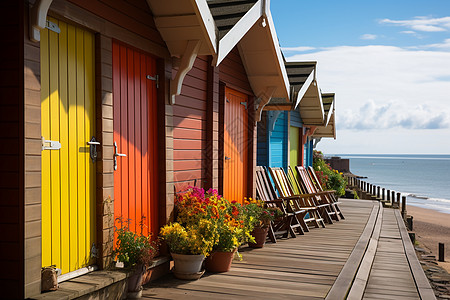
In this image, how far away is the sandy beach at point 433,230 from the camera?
56.3 feet

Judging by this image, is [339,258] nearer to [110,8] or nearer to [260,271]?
[260,271]

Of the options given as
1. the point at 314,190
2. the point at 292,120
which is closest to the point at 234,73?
the point at 314,190

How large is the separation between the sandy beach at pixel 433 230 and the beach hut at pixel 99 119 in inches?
419

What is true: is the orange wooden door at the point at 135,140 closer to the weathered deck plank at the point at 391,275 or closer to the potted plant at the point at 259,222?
the potted plant at the point at 259,222

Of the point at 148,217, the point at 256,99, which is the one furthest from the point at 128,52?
the point at 256,99

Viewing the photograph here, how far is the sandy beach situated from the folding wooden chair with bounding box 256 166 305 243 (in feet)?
23.9

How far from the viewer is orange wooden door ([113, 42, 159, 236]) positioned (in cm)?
443

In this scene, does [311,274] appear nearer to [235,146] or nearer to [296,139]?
[235,146]

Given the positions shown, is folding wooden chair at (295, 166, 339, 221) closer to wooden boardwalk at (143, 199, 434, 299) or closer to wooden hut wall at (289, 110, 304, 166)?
wooden hut wall at (289, 110, 304, 166)

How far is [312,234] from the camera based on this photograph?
8359 millimetres
